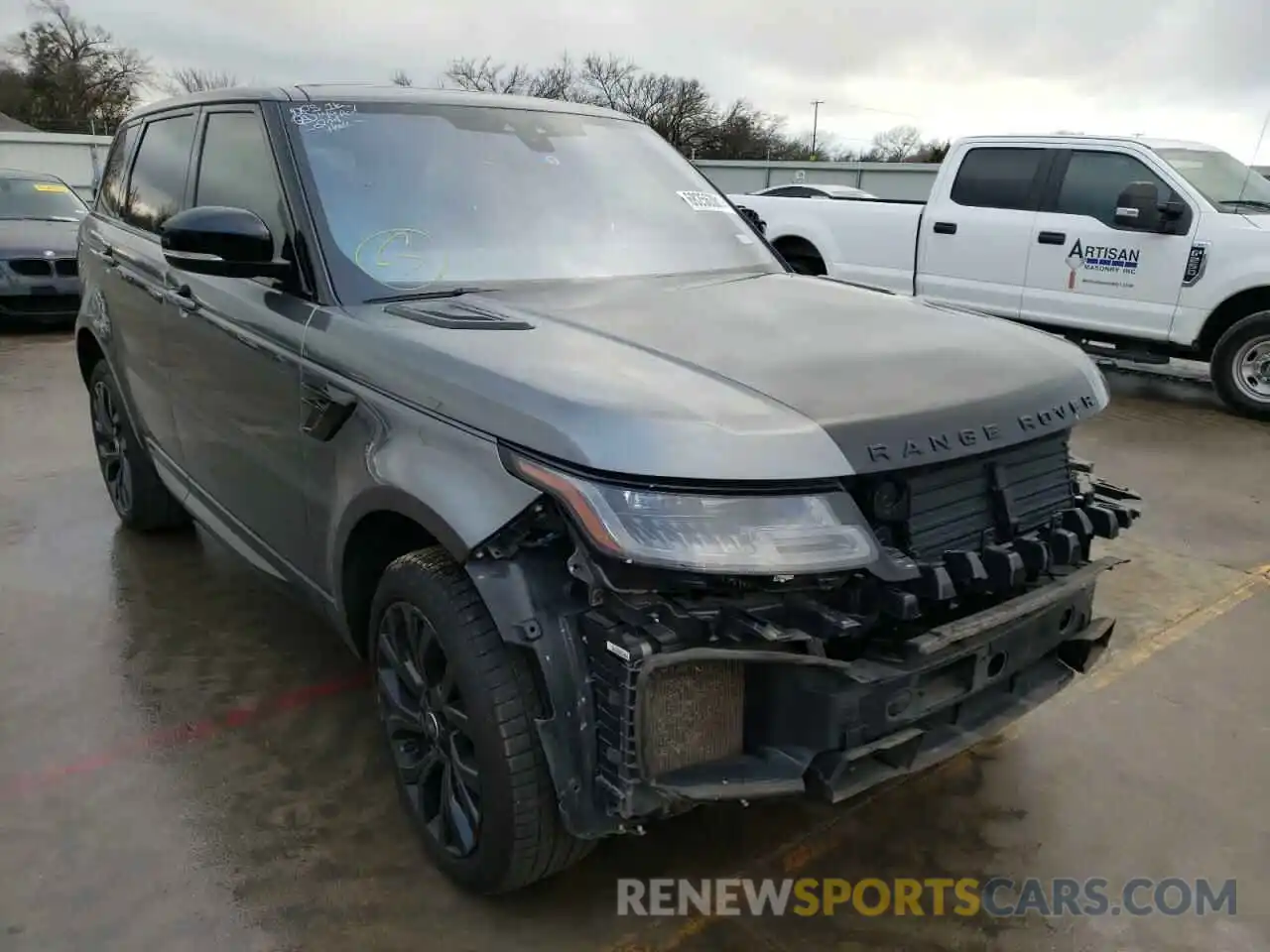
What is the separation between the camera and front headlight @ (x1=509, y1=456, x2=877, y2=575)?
6.07 feet

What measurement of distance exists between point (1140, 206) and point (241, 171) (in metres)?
6.45

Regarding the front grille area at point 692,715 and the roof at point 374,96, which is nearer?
the front grille area at point 692,715

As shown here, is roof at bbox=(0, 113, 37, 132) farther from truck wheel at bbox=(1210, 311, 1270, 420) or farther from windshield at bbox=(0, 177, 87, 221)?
truck wheel at bbox=(1210, 311, 1270, 420)

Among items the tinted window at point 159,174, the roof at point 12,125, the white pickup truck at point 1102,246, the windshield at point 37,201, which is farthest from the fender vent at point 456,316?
the roof at point 12,125

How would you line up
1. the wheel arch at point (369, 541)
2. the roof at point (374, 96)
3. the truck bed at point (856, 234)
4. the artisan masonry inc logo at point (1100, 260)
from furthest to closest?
the truck bed at point (856, 234), the artisan masonry inc logo at point (1100, 260), the roof at point (374, 96), the wheel arch at point (369, 541)

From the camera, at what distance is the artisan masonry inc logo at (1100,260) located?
296 inches

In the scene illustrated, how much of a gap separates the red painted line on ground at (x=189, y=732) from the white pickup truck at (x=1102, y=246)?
535 centimetres

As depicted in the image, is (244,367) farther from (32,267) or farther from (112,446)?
(32,267)

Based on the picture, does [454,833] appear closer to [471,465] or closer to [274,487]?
[471,465]

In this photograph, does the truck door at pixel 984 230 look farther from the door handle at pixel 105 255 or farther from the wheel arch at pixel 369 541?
the wheel arch at pixel 369 541

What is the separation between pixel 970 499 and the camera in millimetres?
2221

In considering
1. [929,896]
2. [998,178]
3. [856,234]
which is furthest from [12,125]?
[929,896]

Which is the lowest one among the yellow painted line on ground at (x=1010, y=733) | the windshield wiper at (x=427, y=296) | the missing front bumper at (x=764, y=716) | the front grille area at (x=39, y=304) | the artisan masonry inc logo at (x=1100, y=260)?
the yellow painted line on ground at (x=1010, y=733)

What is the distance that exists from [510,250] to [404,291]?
15.4 inches
